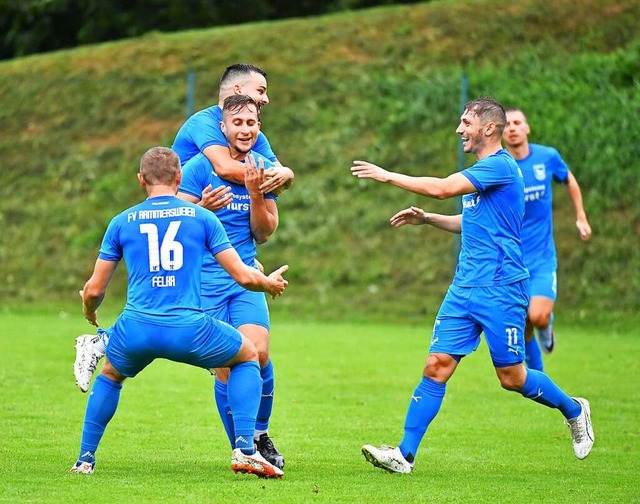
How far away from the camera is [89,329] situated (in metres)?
17.1

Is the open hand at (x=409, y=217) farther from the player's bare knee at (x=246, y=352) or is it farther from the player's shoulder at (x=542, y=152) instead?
the player's shoulder at (x=542, y=152)

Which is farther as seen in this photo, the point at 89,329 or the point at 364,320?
the point at 364,320

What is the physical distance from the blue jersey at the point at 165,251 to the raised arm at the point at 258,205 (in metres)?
0.66

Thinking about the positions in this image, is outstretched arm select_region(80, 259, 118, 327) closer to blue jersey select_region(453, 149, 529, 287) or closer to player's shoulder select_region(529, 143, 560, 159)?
blue jersey select_region(453, 149, 529, 287)

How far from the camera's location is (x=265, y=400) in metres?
7.90

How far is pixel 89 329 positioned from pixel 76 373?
9994 millimetres

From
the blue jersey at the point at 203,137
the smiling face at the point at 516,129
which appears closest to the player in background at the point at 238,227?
the blue jersey at the point at 203,137

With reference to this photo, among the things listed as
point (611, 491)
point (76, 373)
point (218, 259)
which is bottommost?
point (611, 491)

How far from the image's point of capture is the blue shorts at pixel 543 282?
1212 cm

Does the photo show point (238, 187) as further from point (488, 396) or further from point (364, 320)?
point (364, 320)

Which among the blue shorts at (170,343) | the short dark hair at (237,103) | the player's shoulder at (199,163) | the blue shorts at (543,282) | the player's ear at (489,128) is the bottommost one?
the blue shorts at (543,282)

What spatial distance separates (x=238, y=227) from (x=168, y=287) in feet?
3.55

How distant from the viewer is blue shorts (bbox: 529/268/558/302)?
12.1m

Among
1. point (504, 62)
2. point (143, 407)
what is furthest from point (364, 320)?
point (143, 407)
